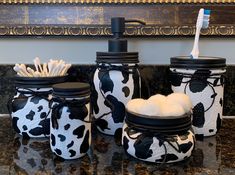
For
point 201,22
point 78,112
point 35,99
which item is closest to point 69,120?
point 78,112

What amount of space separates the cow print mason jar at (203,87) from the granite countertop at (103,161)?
34 millimetres

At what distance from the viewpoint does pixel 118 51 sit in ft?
1.90

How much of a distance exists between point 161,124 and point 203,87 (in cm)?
16

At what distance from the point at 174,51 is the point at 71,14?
256 mm

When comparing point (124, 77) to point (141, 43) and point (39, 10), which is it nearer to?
point (141, 43)

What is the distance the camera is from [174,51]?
2.27 feet

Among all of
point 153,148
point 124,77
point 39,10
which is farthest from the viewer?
point 39,10

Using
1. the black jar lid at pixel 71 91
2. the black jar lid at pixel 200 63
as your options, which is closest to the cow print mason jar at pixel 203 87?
the black jar lid at pixel 200 63

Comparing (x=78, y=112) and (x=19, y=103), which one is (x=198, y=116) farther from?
(x=19, y=103)

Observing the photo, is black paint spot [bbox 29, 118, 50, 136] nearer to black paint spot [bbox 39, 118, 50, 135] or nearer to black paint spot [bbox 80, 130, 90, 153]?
black paint spot [bbox 39, 118, 50, 135]

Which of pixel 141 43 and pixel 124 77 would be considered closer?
pixel 124 77

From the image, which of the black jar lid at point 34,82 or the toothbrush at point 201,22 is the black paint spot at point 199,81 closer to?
the toothbrush at point 201,22

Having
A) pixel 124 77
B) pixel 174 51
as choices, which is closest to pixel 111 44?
pixel 124 77

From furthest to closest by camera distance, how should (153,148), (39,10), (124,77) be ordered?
(39,10) → (124,77) → (153,148)
